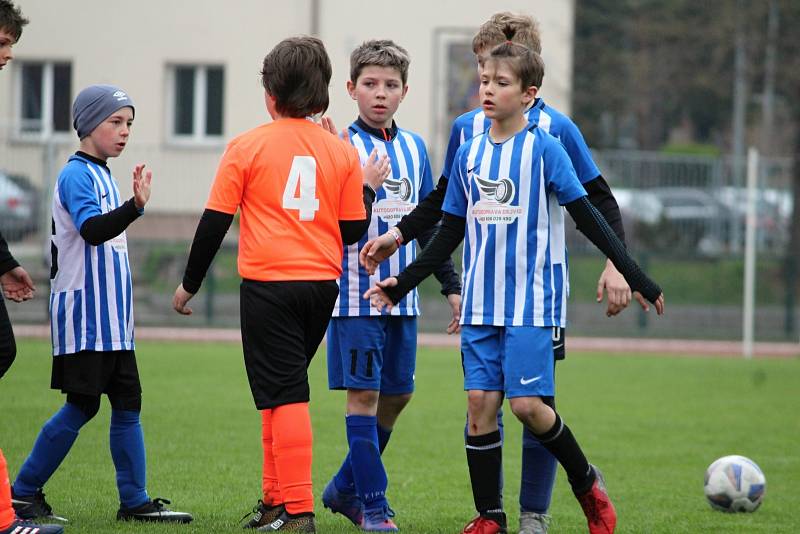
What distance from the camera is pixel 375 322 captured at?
5.83 meters

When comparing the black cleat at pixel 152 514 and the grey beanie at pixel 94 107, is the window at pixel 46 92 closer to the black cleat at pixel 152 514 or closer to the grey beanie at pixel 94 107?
the grey beanie at pixel 94 107

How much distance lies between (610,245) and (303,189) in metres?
1.29

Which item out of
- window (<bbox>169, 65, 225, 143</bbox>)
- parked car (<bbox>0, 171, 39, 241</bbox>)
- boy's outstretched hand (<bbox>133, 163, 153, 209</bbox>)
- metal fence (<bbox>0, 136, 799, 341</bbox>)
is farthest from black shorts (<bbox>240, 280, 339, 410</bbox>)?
window (<bbox>169, 65, 225, 143</bbox>)

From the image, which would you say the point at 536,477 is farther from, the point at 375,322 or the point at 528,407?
the point at 375,322

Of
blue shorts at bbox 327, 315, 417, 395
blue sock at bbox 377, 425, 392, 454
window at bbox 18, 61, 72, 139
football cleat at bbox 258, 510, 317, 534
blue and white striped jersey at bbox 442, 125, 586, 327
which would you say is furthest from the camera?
window at bbox 18, 61, 72, 139

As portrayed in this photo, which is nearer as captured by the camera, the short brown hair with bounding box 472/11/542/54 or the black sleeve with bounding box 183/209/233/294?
the black sleeve with bounding box 183/209/233/294

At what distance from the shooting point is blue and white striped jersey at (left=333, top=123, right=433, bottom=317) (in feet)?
19.2

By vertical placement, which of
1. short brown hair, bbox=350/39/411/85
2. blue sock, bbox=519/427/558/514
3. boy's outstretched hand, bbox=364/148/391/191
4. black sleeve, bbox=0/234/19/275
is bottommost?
blue sock, bbox=519/427/558/514

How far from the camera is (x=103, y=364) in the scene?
18.4 ft

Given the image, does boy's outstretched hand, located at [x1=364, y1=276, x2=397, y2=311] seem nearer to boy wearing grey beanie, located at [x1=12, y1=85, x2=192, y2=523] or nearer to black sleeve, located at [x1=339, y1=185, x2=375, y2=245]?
black sleeve, located at [x1=339, y1=185, x2=375, y2=245]

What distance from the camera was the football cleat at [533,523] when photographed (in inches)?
215

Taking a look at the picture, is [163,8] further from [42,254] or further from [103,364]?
[103,364]

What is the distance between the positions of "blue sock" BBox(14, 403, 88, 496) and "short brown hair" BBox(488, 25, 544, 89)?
247cm

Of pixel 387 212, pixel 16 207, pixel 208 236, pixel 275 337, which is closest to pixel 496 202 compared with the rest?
pixel 387 212
